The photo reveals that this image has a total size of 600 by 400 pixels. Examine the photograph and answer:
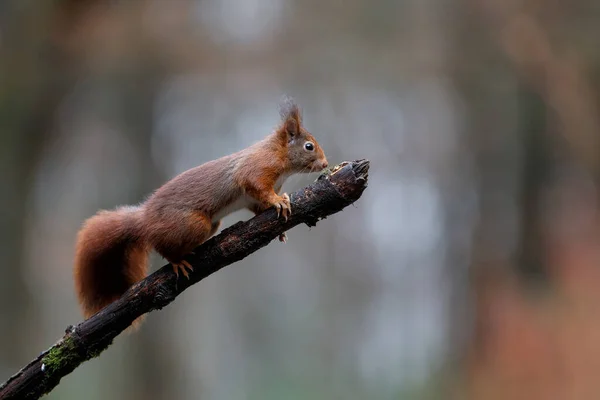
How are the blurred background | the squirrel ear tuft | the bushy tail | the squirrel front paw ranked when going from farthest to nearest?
the blurred background
the squirrel ear tuft
the bushy tail
the squirrel front paw

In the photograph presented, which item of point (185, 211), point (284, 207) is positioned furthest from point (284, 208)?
point (185, 211)

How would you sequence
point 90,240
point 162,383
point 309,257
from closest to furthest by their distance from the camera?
1. point 90,240
2. point 162,383
3. point 309,257

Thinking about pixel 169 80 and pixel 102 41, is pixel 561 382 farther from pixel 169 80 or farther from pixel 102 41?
pixel 102 41

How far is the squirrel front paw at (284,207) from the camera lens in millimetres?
1182

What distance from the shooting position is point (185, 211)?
1.27 m

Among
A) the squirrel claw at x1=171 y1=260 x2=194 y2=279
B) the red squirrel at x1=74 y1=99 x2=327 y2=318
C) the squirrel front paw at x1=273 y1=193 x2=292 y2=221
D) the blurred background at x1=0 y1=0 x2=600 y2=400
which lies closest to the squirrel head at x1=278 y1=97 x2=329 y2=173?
the red squirrel at x1=74 y1=99 x2=327 y2=318

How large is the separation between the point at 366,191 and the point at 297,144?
1645mm

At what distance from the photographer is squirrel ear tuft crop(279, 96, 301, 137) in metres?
1.47

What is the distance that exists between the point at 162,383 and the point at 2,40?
2043mm

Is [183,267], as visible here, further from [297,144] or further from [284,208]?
[297,144]

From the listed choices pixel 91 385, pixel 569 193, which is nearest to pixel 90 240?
pixel 91 385

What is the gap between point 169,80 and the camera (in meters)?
3.14

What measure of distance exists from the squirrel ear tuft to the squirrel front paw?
0.32 meters

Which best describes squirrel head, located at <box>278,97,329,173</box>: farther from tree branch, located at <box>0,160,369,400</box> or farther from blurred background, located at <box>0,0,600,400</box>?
blurred background, located at <box>0,0,600,400</box>
